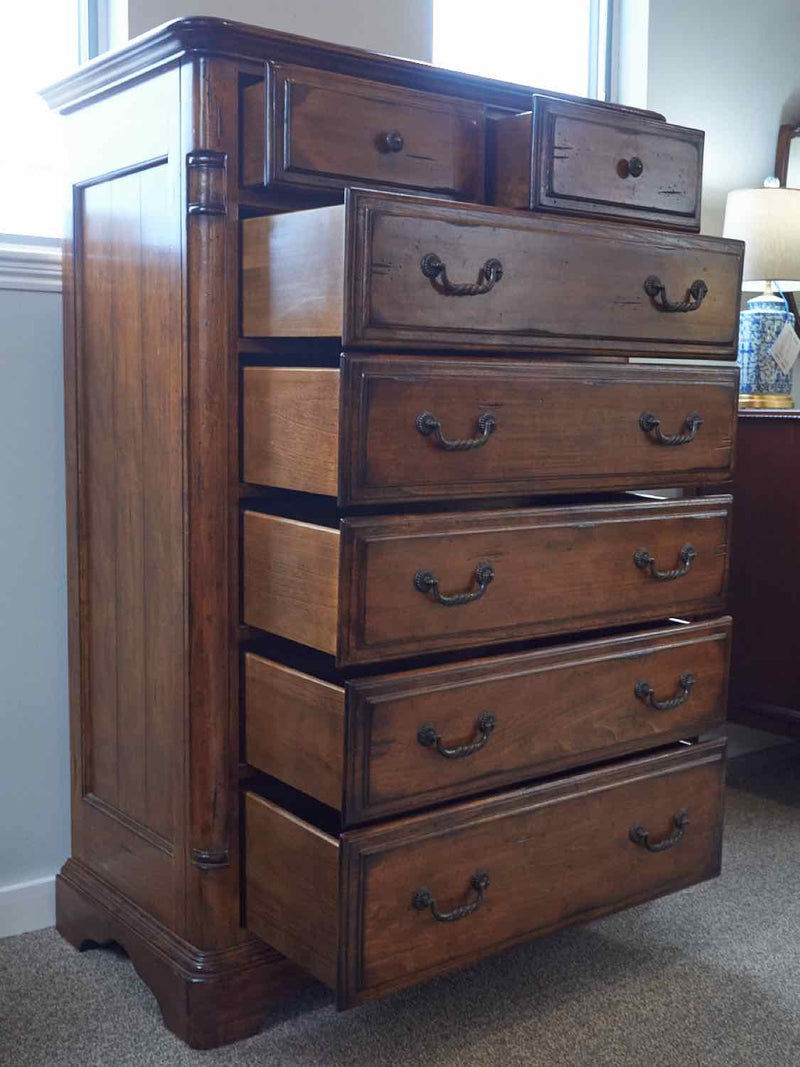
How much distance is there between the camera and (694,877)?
64.7 inches

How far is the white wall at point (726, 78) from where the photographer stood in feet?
7.86

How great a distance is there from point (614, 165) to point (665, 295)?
0.18 m

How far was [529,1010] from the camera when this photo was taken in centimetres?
157

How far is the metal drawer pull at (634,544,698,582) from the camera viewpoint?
1.53m

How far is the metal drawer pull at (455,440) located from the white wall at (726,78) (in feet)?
4.35

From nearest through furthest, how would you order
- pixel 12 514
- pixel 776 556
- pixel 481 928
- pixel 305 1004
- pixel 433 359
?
1. pixel 433 359
2. pixel 481 928
3. pixel 305 1004
4. pixel 12 514
5. pixel 776 556

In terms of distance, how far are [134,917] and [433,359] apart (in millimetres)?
853

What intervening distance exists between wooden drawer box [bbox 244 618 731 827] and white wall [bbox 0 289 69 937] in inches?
18.1

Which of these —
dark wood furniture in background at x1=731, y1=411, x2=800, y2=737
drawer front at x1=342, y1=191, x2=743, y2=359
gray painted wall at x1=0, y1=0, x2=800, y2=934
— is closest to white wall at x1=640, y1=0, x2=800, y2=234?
dark wood furniture in background at x1=731, y1=411, x2=800, y2=737

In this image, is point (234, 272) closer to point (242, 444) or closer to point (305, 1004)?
point (242, 444)

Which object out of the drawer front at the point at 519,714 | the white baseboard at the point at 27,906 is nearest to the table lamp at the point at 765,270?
the drawer front at the point at 519,714

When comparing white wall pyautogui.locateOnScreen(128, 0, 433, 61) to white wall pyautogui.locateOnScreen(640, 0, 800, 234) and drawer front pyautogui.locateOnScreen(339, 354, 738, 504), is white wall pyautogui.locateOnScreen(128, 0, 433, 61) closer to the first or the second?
white wall pyautogui.locateOnScreen(640, 0, 800, 234)

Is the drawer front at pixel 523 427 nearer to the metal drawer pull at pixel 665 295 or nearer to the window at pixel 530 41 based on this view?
the metal drawer pull at pixel 665 295

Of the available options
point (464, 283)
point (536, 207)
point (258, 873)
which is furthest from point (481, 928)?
point (536, 207)
